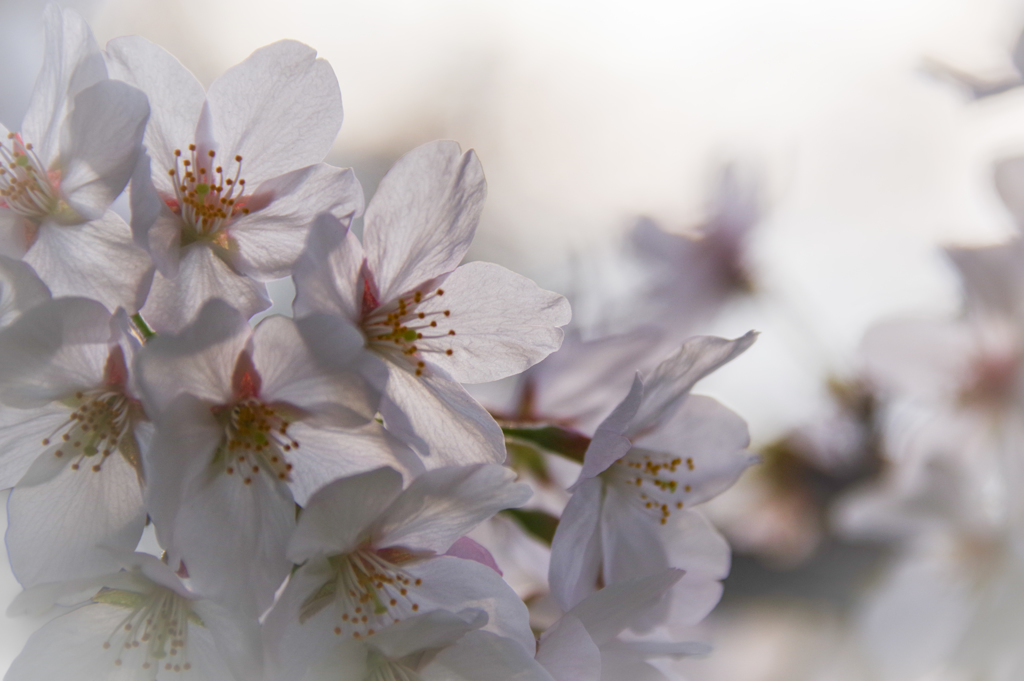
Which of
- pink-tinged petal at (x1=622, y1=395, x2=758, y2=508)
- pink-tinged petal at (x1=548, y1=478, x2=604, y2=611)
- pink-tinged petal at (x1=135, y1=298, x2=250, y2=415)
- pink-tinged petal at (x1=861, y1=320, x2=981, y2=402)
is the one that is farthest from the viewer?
pink-tinged petal at (x1=861, y1=320, x2=981, y2=402)

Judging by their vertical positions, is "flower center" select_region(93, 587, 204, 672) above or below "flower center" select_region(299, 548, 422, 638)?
below

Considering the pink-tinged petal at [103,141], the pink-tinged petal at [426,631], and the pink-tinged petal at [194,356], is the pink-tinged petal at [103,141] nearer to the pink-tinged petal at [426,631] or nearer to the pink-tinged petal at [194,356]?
the pink-tinged petal at [194,356]

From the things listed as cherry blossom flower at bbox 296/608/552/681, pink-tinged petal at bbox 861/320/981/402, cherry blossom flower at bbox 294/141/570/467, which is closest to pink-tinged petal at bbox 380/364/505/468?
cherry blossom flower at bbox 294/141/570/467

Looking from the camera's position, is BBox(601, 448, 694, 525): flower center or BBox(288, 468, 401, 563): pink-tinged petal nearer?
BBox(288, 468, 401, 563): pink-tinged petal

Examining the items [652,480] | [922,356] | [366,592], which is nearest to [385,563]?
[366,592]

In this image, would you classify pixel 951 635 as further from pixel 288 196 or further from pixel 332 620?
pixel 288 196

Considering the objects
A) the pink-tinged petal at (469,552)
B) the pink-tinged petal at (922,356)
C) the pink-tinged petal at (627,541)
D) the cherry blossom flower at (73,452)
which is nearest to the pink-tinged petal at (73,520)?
the cherry blossom flower at (73,452)

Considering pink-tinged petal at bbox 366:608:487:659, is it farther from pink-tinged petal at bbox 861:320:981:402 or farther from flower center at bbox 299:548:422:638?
pink-tinged petal at bbox 861:320:981:402
